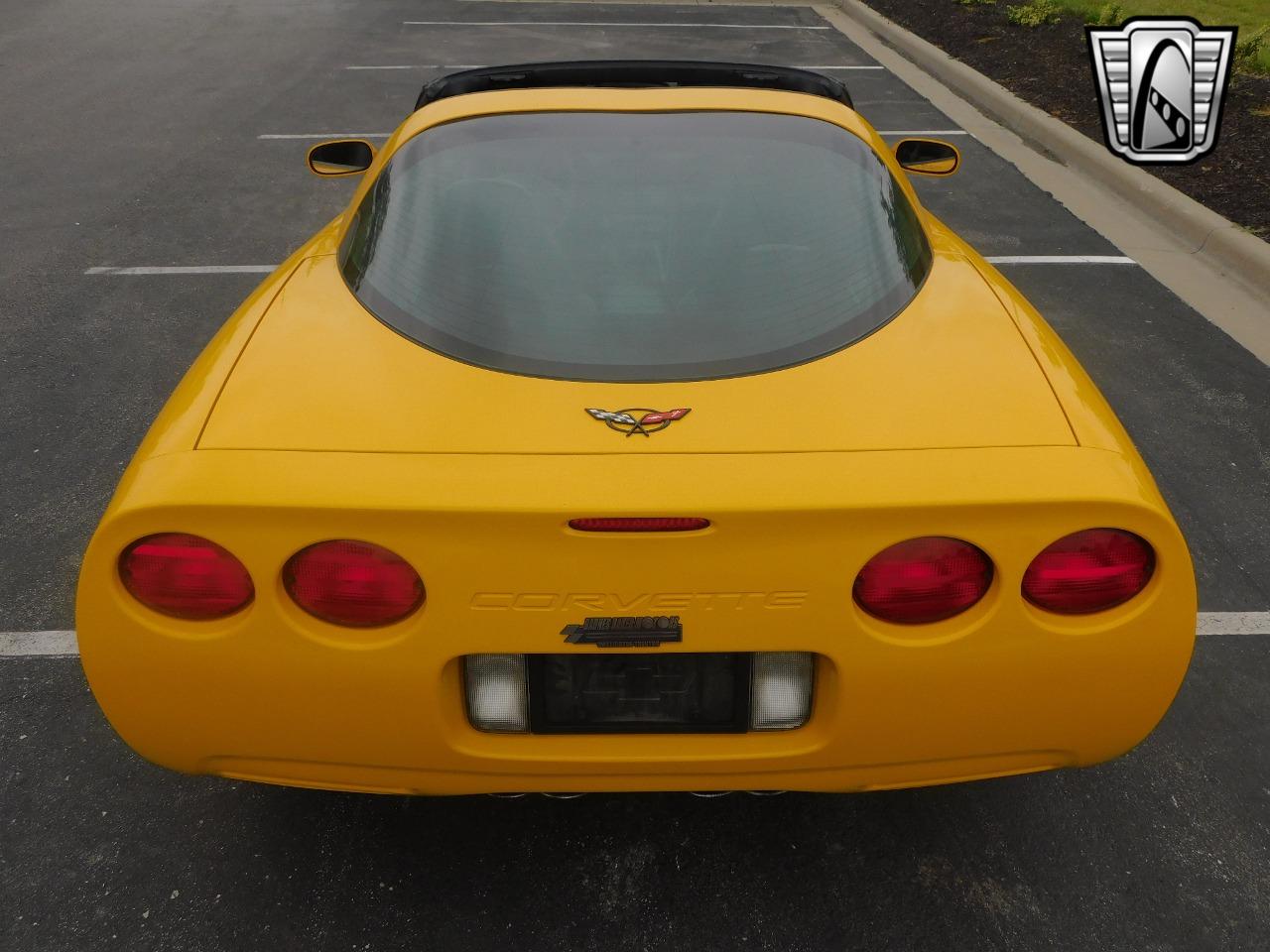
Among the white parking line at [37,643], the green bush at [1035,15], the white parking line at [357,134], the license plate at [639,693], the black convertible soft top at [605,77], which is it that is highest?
the black convertible soft top at [605,77]

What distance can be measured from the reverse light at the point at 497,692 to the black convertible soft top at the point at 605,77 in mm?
1897

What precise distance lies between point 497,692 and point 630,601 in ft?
1.11

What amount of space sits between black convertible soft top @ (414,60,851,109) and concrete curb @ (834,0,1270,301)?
4081 millimetres

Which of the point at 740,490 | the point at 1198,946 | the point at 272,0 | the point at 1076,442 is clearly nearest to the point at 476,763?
the point at 740,490

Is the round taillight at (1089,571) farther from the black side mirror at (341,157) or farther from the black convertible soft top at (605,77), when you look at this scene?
the black side mirror at (341,157)

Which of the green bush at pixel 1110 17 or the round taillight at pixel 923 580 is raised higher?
the green bush at pixel 1110 17

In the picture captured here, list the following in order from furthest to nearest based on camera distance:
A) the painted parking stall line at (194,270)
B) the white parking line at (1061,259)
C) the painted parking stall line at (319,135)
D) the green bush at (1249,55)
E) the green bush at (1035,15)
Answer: the green bush at (1035,15), the green bush at (1249,55), the painted parking stall line at (319,135), the white parking line at (1061,259), the painted parking stall line at (194,270)

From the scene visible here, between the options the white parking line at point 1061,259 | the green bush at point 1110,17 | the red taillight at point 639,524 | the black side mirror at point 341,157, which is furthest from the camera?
the green bush at point 1110,17

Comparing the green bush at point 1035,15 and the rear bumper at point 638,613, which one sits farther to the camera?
the green bush at point 1035,15

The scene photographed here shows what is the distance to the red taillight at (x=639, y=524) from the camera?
165cm

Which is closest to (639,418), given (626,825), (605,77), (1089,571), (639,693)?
(639,693)

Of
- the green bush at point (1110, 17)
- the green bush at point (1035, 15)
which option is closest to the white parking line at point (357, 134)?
the green bush at point (1110, 17)

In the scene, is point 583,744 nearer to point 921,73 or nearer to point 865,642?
point 865,642

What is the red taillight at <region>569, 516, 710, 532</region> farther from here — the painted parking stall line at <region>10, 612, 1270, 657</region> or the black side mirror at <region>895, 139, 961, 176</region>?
the black side mirror at <region>895, 139, 961, 176</region>
